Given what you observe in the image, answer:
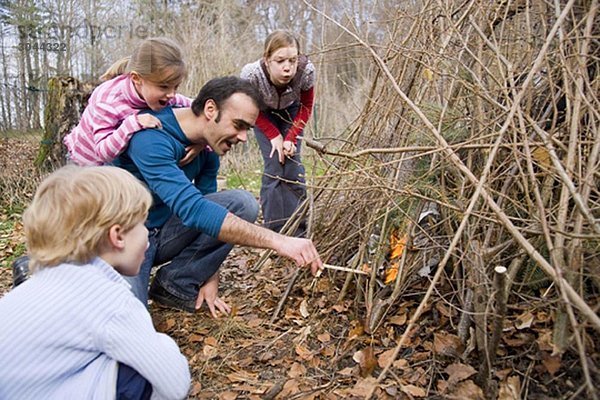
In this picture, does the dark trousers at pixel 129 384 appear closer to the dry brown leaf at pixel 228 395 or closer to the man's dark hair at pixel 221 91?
the dry brown leaf at pixel 228 395

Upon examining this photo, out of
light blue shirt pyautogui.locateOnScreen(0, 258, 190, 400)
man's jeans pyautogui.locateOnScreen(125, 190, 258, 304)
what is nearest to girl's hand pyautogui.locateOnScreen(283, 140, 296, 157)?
man's jeans pyautogui.locateOnScreen(125, 190, 258, 304)

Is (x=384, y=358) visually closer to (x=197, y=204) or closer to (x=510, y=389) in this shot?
(x=510, y=389)

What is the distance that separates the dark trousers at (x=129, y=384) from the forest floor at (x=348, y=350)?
2.10 ft

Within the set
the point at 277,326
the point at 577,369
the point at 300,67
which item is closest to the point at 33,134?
the point at 300,67

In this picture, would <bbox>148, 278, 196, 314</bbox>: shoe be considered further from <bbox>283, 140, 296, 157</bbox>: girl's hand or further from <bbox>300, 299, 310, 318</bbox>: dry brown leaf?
<bbox>283, 140, 296, 157</bbox>: girl's hand

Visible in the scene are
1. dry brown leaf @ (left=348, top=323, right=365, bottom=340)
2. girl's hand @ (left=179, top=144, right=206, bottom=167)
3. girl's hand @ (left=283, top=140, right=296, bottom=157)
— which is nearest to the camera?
dry brown leaf @ (left=348, top=323, right=365, bottom=340)

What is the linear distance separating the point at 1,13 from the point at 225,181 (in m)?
6.22

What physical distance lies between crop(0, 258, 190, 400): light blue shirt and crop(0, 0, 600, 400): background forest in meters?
0.62

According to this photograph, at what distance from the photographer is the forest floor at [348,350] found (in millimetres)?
1764

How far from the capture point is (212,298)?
275 centimetres

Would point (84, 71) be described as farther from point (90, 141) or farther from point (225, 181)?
point (90, 141)

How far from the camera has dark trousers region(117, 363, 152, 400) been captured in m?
1.37

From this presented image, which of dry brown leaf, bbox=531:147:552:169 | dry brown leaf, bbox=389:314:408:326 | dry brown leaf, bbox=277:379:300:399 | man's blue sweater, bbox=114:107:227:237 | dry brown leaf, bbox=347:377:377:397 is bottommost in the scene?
dry brown leaf, bbox=277:379:300:399

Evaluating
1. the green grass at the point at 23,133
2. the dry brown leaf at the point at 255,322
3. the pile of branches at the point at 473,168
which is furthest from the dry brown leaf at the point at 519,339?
the green grass at the point at 23,133
